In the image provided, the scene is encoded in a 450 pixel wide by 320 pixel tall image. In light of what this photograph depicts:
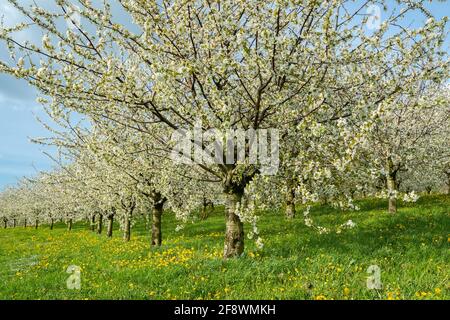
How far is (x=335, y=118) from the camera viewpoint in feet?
35.0

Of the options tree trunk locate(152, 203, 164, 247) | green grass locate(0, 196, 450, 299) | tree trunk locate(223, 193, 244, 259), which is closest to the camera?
green grass locate(0, 196, 450, 299)

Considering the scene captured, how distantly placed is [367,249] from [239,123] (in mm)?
5301

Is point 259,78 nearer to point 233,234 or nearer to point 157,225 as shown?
point 233,234

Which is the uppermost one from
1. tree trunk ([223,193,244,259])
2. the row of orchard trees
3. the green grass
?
the row of orchard trees

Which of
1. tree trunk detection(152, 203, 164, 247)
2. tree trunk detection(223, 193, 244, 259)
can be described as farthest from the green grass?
tree trunk detection(152, 203, 164, 247)

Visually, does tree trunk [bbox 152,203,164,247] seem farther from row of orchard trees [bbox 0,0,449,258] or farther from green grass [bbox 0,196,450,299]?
row of orchard trees [bbox 0,0,449,258]

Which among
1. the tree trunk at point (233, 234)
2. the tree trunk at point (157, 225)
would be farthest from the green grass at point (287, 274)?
the tree trunk at point (157, 225)

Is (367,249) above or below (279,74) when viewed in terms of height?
below

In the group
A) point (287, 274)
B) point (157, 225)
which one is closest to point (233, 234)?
point (287, 274)

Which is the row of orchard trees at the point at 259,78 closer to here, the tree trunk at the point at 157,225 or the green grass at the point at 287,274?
the green grass at the point at 287,274

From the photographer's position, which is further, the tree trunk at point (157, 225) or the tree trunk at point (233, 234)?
the tree trunk at point (157, 225)

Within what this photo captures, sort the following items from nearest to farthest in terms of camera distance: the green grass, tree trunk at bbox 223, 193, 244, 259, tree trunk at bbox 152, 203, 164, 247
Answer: the green grass
tree trunk at bbox 223, 193, 244, 259
tree trunk at bbox 152, 203, 164, 247
